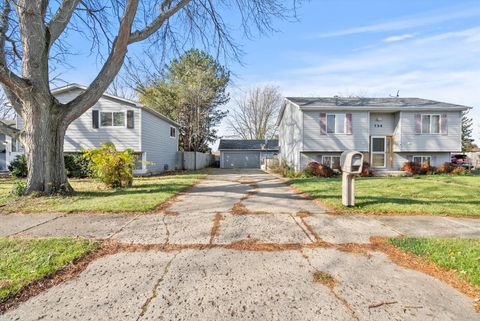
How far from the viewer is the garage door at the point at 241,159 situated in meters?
32.6

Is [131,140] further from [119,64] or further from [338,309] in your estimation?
[338,309]

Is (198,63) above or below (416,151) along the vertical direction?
above

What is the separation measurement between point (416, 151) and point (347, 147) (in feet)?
15.4

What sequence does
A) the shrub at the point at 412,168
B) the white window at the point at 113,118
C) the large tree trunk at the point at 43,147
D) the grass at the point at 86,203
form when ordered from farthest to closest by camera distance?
the shrub at the point at 412,168, the white window at the point at 113,118, the large tree trunk at the point at 43,147, the grass at the point at 86,203

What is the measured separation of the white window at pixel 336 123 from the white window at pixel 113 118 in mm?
12718

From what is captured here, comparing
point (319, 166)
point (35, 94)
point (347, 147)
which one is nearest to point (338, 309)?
point (35, 94)

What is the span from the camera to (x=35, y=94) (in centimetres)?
746

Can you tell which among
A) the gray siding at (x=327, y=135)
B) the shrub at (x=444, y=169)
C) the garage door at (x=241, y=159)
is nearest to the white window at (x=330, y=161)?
the gray siding at (x=327, y=135)

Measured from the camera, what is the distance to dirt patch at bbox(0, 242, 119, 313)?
2.41 meters

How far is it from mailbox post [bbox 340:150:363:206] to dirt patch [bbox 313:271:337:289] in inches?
141

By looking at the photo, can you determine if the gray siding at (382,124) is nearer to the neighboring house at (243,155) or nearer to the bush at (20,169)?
the neighboring house at (243,155)

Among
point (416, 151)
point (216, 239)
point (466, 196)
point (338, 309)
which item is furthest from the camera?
point (416, 151)

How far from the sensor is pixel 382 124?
17281mm

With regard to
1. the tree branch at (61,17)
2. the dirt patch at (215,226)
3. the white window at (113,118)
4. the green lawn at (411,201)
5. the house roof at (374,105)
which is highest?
the tree branch at (61,17)
